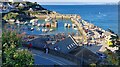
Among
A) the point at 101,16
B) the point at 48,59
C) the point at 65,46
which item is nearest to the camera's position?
the point at 48,59

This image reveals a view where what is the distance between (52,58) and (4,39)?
2.11 meters

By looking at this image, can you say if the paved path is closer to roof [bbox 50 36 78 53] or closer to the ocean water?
roof [bbox 50 36 78 53]

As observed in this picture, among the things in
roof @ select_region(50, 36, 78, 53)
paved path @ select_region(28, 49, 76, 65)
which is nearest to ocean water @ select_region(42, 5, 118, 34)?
roof @ select_region(50, 36, 78, 53)

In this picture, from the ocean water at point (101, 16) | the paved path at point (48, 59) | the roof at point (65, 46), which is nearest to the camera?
the paved path at point (48, 59)

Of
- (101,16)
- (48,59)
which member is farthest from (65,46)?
(101,16)

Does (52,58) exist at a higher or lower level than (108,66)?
lower

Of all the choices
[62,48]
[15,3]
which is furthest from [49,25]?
[62,48]

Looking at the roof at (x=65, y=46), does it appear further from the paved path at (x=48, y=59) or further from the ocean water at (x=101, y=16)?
the ocean water at (x=101, y=16)

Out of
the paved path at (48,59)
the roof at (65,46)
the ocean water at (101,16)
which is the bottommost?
the ocean water at (101,16)

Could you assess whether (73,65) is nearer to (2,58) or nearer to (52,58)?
(52,58)

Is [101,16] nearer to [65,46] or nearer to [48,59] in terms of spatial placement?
[65,46]

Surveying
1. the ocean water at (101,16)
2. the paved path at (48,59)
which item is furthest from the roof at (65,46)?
the ocean water at (101,16)

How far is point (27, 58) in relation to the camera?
3715 millimetres

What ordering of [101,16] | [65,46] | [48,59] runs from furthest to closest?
[101,16] < [65,46] < [48,59]
